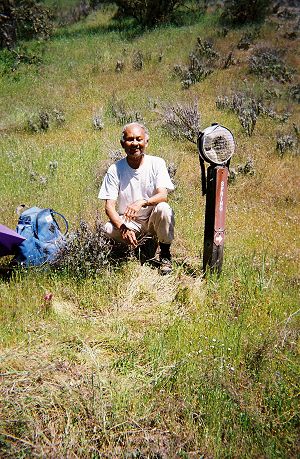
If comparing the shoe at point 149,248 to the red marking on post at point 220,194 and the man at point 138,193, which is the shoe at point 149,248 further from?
the red marking on post at point 220,194

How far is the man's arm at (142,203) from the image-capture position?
362 centimetres

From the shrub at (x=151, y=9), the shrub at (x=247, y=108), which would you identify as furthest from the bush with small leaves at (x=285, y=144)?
the shrub at (x=151, y=9)

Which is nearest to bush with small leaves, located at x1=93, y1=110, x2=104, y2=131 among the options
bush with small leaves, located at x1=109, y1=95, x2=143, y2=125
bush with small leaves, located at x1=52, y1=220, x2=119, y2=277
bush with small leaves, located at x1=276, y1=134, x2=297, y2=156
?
bush with small leaves, located at x1=109, y1=95, x2=143, y2=125

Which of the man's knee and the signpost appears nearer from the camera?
the signpost

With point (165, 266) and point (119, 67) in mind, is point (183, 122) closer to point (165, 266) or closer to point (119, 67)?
point (165, 266)

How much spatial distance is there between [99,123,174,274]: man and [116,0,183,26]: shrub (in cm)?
1595

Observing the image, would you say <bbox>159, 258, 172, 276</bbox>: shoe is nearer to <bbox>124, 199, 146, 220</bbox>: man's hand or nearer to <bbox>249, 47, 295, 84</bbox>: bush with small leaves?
<bbox>124, 199, 146, 220</bbox>: man's hand

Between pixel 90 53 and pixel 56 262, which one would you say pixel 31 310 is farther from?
pixel 90 53

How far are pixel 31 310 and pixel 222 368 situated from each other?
152cm

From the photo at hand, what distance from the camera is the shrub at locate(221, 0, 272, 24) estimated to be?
15.5 metres

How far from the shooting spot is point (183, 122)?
24.3 ft

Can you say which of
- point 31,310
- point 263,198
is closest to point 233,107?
point 263,198

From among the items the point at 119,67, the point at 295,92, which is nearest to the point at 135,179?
the point at 295,92

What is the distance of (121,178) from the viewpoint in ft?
12.5
